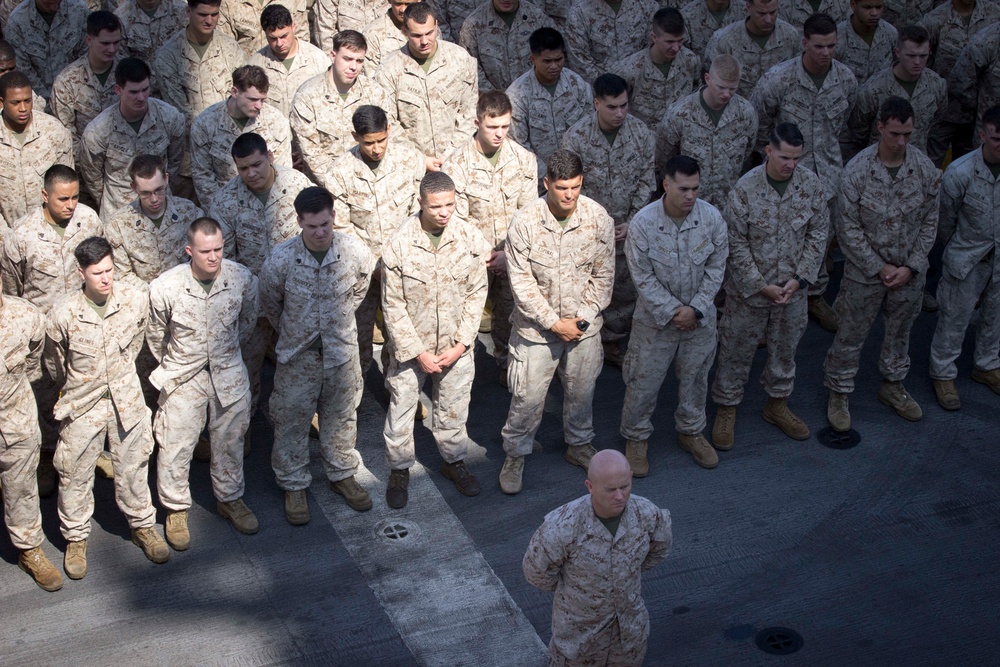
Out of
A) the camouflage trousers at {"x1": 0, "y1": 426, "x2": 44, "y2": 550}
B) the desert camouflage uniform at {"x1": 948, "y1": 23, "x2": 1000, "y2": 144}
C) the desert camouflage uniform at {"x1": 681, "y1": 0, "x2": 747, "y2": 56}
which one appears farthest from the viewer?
the desert camouflage uniform at {"x1": 681, "y1": 0, "x2": 747, "y2": 56}

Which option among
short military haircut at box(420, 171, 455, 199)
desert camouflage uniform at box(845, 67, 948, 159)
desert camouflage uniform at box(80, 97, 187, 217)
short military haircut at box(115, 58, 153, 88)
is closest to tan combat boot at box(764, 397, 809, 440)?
desert camouflage uniform at box(845, 67, 948, 159)

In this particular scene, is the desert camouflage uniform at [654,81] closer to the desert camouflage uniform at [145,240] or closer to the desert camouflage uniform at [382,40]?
the desert camouflage uniform at [382,40]

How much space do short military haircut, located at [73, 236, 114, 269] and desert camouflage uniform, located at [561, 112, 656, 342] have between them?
3253 mm

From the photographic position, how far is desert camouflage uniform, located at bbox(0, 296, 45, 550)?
6801 millimetres

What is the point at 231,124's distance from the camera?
865cm

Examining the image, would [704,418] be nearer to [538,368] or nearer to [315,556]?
[538,368]

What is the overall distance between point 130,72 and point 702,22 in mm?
4665

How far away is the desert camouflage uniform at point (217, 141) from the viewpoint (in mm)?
8641

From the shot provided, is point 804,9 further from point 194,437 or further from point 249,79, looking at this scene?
point 194,437

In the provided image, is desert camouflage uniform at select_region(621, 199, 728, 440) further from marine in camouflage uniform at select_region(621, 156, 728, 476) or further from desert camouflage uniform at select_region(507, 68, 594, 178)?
desert camouflage uniform at select_region(507, 68, 594, 178)

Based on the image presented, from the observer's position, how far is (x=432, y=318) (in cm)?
762

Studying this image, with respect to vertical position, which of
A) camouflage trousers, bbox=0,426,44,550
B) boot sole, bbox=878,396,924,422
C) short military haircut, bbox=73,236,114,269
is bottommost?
camouflage trousers, bbox=0,426,44,550

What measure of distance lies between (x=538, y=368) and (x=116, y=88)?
11.7 feet

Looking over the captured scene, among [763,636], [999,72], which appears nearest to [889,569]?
[763,636]
